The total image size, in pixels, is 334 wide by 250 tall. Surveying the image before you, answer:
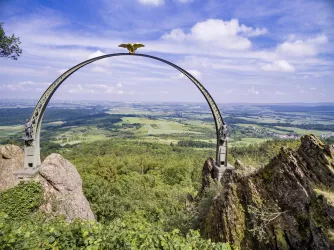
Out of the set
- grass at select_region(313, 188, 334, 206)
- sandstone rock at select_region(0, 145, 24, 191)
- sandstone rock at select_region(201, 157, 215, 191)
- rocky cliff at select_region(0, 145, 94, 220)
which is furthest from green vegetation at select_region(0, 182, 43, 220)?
grass at select_region(313, 188, 334, 206)

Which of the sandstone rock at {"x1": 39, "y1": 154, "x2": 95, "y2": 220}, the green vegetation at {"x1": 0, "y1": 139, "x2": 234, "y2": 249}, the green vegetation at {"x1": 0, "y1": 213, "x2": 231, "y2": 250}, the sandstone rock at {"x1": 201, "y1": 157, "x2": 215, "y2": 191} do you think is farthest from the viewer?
the sandstone rock at {"x1": 201, "y1": 157, "x2": 215, "y2": 191}

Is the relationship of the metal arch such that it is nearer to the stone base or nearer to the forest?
the stone base

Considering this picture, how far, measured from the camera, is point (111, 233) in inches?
185

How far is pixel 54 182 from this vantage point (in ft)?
40.3

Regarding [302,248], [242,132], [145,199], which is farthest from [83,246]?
[242,132]

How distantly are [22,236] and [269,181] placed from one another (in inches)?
257

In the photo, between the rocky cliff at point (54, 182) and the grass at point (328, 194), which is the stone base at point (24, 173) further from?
the grass at point (328, 194)

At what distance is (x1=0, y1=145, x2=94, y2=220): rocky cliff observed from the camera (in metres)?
11.6

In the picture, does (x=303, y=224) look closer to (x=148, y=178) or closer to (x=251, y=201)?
(x=251, y=201)

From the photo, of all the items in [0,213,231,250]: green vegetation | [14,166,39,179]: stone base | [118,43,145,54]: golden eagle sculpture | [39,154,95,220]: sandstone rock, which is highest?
[118,43,145,54]: golden eagle sculpture

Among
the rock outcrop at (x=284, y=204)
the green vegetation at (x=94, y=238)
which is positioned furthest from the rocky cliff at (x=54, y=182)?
the rock outcrop at (x=284, y=204)

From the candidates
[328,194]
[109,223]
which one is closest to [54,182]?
[109,223]

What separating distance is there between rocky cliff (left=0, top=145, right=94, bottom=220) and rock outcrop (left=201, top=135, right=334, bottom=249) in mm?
8470

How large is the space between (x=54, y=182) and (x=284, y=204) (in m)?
11.7
